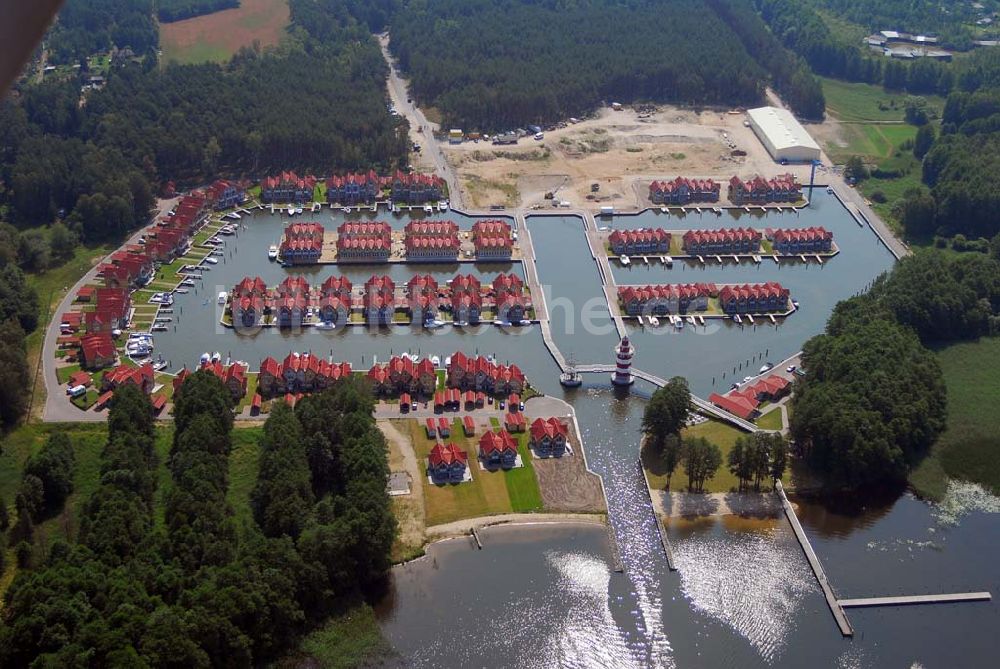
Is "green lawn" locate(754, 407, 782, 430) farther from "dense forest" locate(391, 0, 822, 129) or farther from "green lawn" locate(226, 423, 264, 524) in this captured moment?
"dense forest" locate(391, 0, 822, 129)

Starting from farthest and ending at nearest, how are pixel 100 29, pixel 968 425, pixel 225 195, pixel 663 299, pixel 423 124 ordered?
pixel 100 29, pixel 423 124, pixel 225 195, pixel 663 299, pixel 968 425

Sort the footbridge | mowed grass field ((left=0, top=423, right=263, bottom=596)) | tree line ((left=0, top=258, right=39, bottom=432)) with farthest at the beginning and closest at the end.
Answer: the footbridge, tree line ((left=0, top=258, right=39, bottom=432)), mowed grass field ((left=0, top=423, right=263, bottom=596))

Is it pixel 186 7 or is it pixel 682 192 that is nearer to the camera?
pixel 682 192

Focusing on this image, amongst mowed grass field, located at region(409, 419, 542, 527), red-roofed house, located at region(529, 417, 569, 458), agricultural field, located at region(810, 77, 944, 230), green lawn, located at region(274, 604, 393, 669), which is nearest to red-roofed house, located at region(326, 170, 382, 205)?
mowed grass field, located at region(409, 419, 542, 527)

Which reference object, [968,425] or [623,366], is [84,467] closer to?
[623,366]

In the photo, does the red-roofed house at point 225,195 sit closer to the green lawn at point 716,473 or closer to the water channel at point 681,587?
the water channel at point 681,587

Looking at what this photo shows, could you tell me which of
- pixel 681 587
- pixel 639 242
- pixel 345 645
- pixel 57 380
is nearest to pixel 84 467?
pixel 57 380
